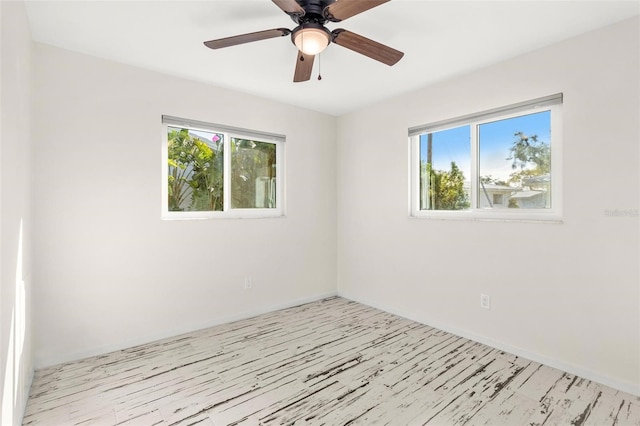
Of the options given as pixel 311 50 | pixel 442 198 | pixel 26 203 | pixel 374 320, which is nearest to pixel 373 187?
pixel 442 198

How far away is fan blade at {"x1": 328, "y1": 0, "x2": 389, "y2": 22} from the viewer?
1.49 m

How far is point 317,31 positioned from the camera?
67.2 inches

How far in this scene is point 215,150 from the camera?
10.7 ft

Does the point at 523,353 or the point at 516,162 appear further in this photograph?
Answer: the point at 516,162

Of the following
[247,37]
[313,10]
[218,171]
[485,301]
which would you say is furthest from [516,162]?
[218,171]

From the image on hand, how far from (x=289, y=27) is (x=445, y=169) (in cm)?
194

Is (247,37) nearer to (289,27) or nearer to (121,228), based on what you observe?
(289,27)

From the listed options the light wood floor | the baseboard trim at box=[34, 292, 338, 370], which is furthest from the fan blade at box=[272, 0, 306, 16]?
the baseboard trim at box=[34, 292, 338, 370]

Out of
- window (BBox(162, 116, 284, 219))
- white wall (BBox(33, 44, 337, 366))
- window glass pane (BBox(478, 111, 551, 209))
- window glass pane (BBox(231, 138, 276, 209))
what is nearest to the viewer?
white wall (BBox(33, 44, 337, 366))

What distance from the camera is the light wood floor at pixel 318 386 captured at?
181 cm

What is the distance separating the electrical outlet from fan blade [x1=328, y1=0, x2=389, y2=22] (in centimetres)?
239

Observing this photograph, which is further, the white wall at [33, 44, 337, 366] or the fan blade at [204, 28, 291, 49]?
the white wall at [33, 44, 337, 366]

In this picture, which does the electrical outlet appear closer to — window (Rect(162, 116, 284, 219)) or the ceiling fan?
the ceiling fan

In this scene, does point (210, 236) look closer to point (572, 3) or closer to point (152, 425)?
point (152, 425)
